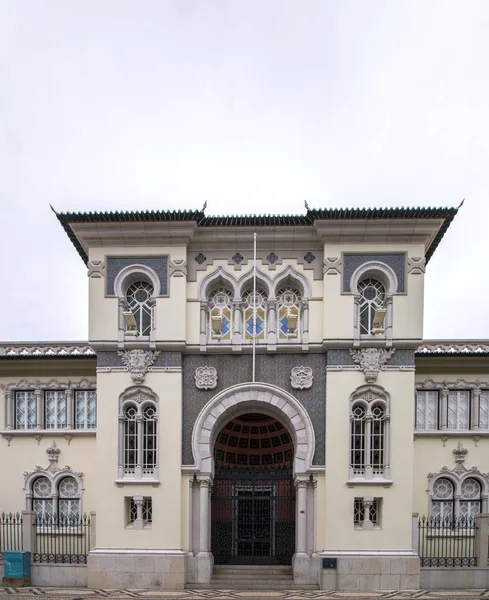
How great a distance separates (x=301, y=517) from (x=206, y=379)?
200 inches

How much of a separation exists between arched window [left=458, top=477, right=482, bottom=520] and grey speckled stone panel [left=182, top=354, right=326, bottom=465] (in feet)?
20.1

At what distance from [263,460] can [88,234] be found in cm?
1058

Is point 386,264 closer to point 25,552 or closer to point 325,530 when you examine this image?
point 325,530

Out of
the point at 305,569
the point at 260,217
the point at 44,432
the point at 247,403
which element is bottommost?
the point at 305,569

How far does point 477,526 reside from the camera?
19.9 metres

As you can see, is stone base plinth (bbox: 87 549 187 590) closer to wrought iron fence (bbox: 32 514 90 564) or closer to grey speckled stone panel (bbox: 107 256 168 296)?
wrought iron fence (bbox: 32 514 90 564)

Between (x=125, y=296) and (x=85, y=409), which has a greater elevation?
(x=125, y=296)

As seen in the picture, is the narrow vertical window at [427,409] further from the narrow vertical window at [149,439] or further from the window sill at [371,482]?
the narrow vertical window at [149,439]

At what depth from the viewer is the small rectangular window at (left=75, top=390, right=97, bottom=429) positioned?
22.6m

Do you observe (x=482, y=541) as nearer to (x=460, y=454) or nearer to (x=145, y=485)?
(x=460, y=454)

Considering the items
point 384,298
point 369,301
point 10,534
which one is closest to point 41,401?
point 10,534

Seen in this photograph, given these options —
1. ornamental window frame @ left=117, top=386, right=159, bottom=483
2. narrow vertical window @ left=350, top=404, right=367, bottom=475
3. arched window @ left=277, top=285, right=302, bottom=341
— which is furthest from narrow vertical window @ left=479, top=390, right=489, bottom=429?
ornamental window frame @ left=117, top=386, right=159, bottom=483

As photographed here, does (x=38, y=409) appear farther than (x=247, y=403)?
Yes

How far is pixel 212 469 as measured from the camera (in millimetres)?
20094
